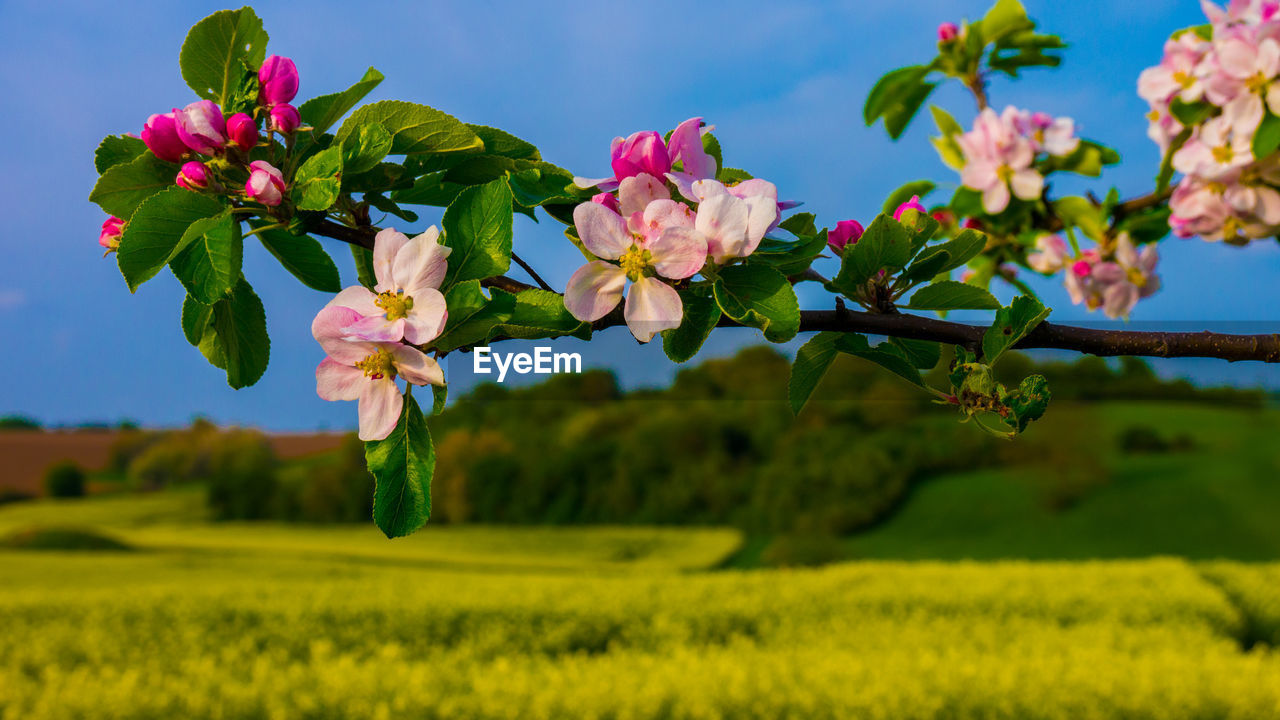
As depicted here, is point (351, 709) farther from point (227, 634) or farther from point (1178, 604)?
point (1178, 604)

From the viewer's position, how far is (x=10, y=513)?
31.6 ft

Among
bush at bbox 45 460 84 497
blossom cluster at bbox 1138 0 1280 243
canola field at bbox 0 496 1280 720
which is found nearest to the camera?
blossom cluster at bbox 1138 0 1280 243

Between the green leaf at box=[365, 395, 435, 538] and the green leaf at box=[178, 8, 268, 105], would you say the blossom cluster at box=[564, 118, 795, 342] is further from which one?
the green leaf at box=[178, 8, 268, 105]

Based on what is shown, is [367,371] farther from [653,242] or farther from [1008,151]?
[1008,151]

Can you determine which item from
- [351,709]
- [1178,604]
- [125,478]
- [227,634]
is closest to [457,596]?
[227,634]

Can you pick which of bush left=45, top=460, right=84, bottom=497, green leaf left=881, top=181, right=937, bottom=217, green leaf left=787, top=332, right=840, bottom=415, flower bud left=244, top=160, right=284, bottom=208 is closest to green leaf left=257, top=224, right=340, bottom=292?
flower bud left=244, top=160, right=284, bottom=208

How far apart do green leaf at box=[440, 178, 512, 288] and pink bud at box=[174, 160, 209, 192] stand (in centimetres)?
20

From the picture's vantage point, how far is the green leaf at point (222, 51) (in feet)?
2.38

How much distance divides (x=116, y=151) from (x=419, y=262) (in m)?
0.34

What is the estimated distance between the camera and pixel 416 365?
592 millimetres

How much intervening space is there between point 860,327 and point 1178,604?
18.6 feet

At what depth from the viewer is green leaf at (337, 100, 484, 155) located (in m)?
0.67

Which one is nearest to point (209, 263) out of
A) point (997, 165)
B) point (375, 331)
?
point (375, 331)

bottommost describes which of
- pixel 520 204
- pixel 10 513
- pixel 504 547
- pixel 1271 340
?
pixel 504 547
